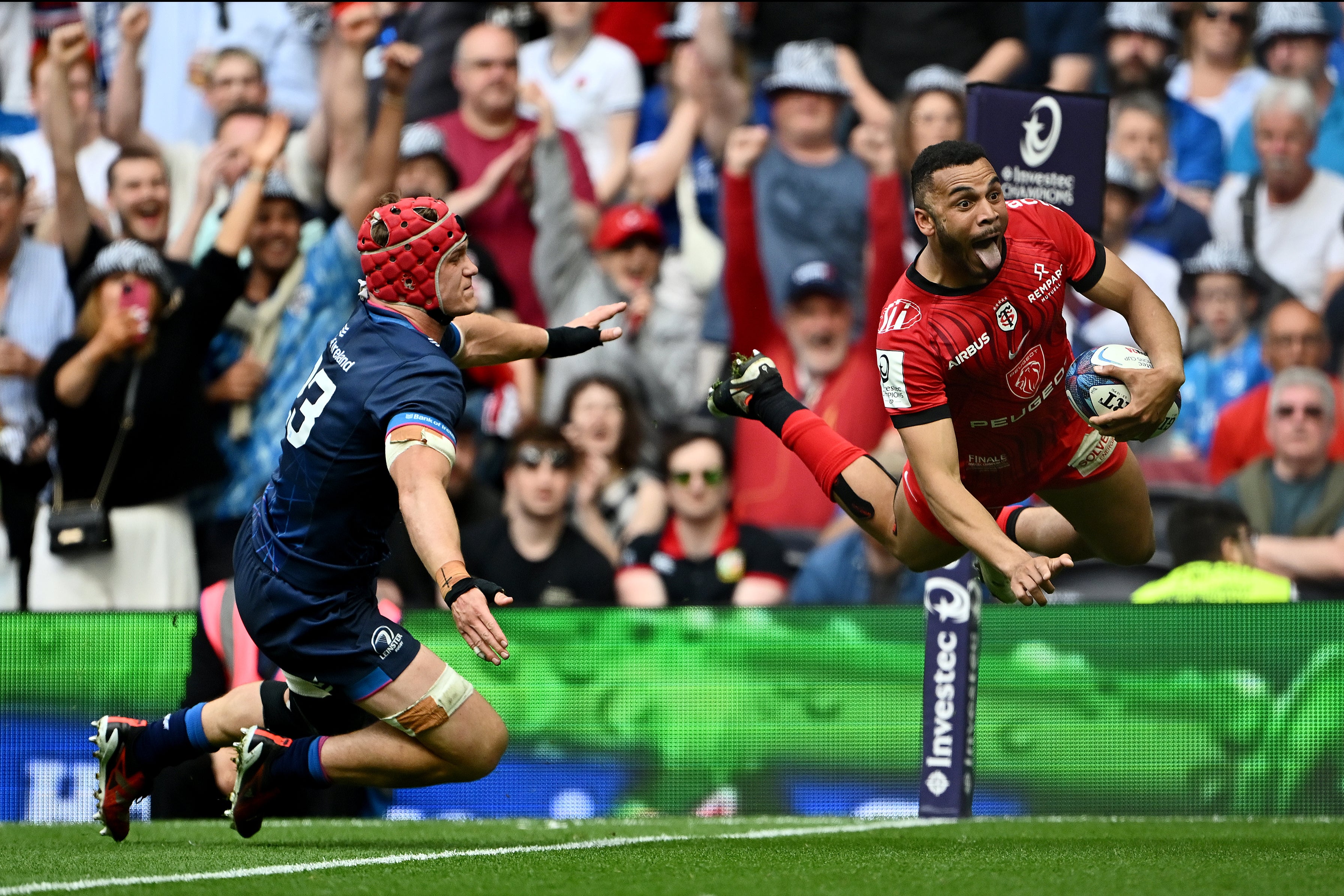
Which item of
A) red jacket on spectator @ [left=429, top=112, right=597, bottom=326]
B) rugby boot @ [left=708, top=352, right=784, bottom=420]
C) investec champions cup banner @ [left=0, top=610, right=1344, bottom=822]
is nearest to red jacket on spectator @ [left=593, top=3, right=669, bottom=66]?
red jacket on spectator @ [left=429, top=112, right=597, bottom=326]

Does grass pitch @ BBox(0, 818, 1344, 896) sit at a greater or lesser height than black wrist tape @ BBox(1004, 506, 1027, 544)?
lesser

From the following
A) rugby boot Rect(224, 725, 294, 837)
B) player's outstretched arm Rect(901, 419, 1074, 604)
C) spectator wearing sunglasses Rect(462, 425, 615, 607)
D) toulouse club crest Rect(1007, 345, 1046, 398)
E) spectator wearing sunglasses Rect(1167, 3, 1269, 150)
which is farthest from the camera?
spectator wearing sunglasses Rect(1167, 3, 1269, 150)

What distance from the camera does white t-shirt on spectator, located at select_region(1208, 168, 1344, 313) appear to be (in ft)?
33.3

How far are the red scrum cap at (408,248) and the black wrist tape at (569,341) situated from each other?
0.92 m

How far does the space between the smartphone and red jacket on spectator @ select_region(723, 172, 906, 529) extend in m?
3.64

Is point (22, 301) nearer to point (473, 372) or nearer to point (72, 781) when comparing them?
point (473, 372)

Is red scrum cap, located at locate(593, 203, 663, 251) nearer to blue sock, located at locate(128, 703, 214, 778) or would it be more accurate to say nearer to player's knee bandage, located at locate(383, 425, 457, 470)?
blue sock, located at locate(128, 703, 214, 778)

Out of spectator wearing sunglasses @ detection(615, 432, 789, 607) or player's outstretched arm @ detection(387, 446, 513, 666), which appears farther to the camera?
spectator wearing sunglasses @ detection(615, 432, 789, 607)

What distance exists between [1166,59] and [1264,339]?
1991mm

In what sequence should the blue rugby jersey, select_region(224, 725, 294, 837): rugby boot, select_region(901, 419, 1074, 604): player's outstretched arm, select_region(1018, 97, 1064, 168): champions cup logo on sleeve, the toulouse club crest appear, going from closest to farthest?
select_region(901, 419, 1074, 604): player's outstretched arm
the blue rugby jersey
select_region(224, 725, 294, 837): rugby boot
the toulouse club crest
select_region(1018, 97, 1064, 168): champions cup logo on sleeve

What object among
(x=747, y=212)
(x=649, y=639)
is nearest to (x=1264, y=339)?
(x=747, y=212)

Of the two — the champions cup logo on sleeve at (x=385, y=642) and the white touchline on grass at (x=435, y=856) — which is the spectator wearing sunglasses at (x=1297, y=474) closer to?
the white touchline on grass at (x=435, y=856)

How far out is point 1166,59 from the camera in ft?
34.7

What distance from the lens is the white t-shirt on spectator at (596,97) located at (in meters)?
11.2
